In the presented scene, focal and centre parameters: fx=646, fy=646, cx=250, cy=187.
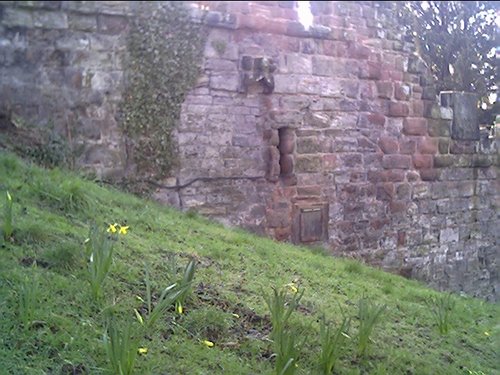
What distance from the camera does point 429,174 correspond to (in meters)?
8.70

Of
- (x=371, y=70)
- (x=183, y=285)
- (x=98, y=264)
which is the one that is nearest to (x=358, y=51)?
(x=371, y=70)

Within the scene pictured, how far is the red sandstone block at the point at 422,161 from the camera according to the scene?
853 centimetres

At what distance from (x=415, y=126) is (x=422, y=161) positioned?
0.48 metres

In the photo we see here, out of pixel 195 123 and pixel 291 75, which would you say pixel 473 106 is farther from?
pixel 195 123

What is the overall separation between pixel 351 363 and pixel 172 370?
1070 mm

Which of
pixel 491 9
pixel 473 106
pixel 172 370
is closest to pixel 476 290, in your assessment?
pixel 473 106

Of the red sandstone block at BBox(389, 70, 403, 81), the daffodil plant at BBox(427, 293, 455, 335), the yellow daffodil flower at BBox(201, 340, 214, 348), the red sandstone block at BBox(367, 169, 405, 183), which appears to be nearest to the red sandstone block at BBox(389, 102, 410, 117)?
the red sandstone block at BBox(389, 70, 403, 81)

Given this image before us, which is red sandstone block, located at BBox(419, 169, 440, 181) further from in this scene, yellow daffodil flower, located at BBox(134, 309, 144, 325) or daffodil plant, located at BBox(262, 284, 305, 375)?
yellow daffodil flower, located at BBox(134, 309, 144, 325)

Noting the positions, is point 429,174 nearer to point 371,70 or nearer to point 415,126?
point 415,126

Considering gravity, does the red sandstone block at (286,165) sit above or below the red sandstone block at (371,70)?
below

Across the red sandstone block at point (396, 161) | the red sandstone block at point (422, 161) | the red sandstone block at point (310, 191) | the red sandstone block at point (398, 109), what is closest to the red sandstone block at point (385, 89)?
the red sandstone block at point (398, 109)

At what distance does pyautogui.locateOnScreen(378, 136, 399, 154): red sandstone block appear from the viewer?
8.18 metres

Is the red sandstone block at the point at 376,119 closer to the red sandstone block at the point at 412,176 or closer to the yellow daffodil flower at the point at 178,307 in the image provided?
the red sandstone block at the point at 412,176

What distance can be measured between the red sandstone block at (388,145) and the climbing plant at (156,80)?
2767 mm
